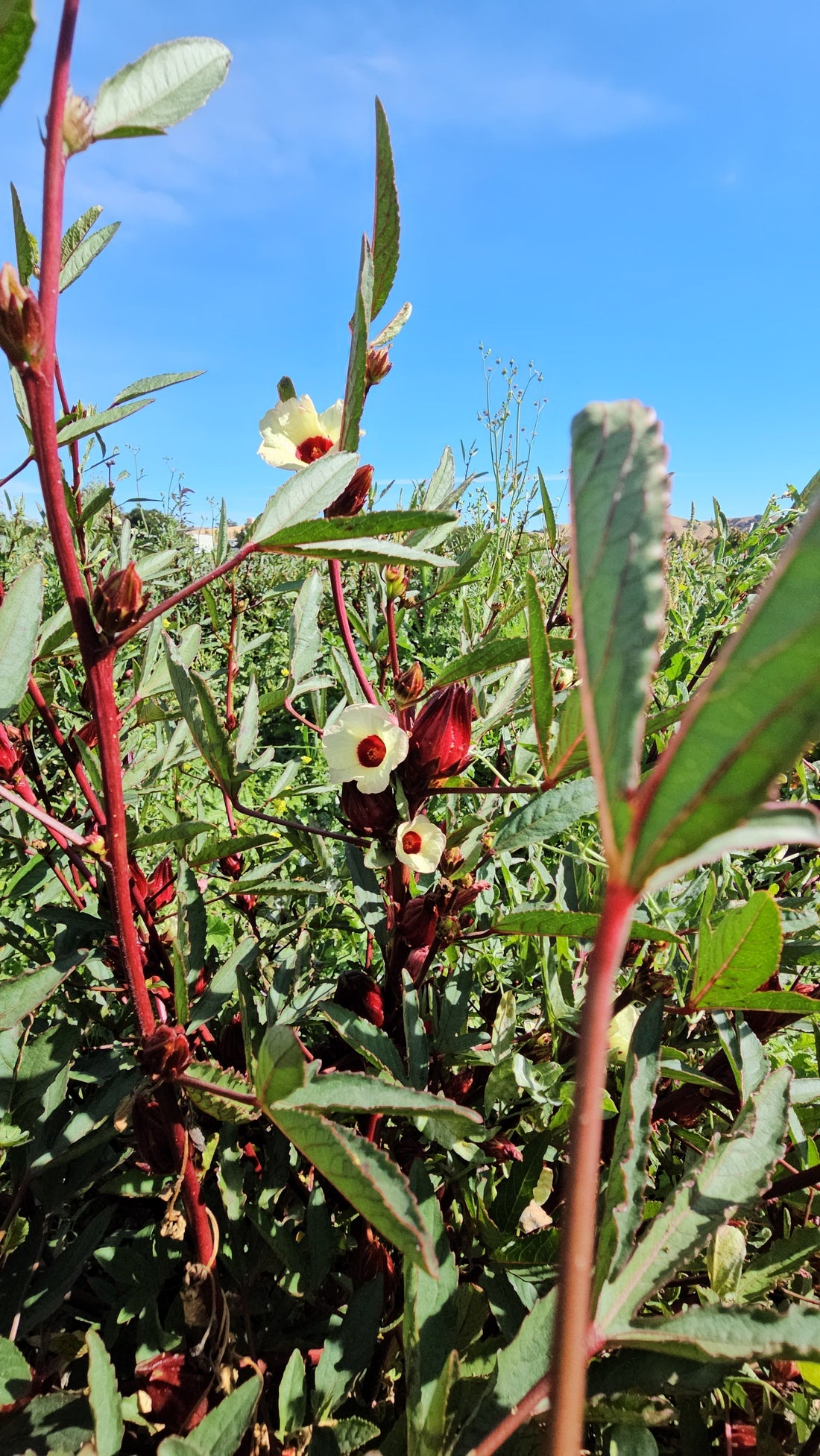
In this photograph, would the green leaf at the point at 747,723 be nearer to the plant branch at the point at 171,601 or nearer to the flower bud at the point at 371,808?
the plant branch at the point at 171,601

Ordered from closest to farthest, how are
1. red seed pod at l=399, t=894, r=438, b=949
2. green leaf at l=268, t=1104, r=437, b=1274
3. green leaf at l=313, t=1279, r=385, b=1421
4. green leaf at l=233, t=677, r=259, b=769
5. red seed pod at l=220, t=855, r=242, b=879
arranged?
1. green leaf at l=268, t=1104, r=437, b=1274
2. green leaf at l=313, t=1279, r=385, b=1421
3. red seed pod at l=399, t=894, r=438, b=949
4. green leaf at l=233, t=677, r=259, b=769
5. red seed pod at l=220, t=855, r=242, b=879

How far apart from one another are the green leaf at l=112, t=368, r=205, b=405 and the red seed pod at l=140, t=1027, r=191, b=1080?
1.39 feet

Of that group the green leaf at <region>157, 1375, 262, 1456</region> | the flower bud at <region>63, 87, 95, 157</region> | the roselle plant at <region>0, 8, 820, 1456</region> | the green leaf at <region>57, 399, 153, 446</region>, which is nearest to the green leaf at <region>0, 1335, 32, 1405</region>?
the roselle plant at <region>0, 8, 820, 1456</region>

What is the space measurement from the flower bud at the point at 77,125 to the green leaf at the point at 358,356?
0.14m

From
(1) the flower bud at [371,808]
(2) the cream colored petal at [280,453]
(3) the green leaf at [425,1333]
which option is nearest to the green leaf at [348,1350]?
(3) the green leaf at [425,1333]

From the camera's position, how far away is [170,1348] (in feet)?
1.92

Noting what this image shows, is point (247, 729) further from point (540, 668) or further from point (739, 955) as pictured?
point (739, 955)

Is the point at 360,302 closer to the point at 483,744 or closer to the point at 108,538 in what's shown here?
the point at 483,744

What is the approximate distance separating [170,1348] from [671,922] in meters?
0.55

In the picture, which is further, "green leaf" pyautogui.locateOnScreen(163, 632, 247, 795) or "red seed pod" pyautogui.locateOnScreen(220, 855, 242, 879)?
"red seed pod" pyautogui.locateOnScreen(220, 855, 242, 879)

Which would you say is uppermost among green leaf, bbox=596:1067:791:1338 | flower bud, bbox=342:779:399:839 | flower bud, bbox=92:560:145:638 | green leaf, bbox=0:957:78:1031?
flower bud, bbox=92:560:145:638

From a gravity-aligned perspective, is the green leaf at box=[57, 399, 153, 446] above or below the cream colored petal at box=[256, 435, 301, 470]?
below

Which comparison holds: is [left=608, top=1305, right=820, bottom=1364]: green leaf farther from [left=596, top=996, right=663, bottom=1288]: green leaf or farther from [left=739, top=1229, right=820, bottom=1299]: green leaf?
[left=739, top=1229, right=820, bottom=1299]: green leaf

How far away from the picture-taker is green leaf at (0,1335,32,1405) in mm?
466
